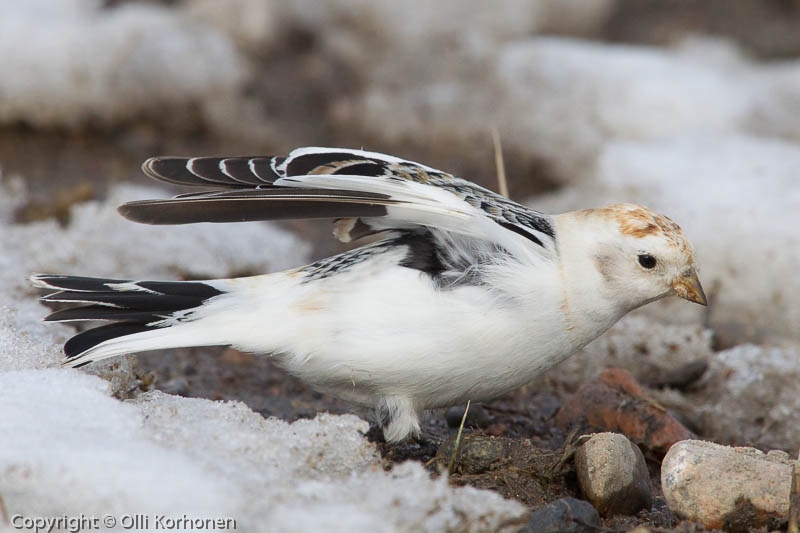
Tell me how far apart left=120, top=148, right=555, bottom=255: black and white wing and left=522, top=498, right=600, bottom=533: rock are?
2.96ft

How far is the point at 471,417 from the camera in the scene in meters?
3.94

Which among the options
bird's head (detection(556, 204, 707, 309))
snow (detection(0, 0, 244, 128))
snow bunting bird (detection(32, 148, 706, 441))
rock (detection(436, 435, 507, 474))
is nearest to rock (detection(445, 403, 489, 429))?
snow bunting bird (detection(32, 148, 706, 441))

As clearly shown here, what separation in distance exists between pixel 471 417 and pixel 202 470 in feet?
4.85

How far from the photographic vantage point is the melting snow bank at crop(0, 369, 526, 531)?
2539 mm

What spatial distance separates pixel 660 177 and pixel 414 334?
133 inches

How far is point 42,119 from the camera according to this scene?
7.00m

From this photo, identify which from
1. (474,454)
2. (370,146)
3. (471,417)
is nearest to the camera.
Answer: (474,454)

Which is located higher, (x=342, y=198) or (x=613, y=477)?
(x=342, y=198)

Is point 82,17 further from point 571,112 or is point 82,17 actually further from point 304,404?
point 304,404

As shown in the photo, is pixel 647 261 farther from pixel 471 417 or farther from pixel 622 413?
pixel 471 417

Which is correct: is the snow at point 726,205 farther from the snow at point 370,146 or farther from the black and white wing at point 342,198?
the black and white wing at point 342,198

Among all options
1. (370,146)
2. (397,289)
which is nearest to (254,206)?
(397,289)

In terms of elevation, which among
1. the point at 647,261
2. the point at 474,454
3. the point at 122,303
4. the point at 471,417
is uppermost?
the point at 647,261

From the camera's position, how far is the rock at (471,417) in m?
3.90
